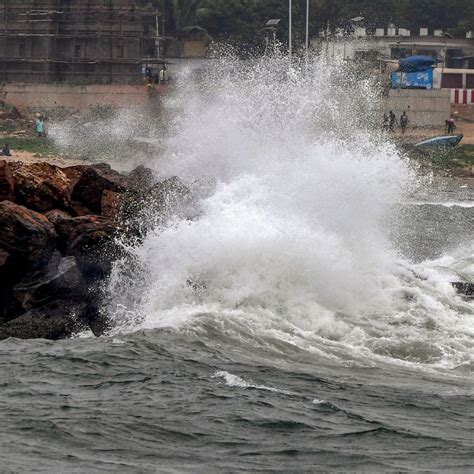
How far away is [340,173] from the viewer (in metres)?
22.2

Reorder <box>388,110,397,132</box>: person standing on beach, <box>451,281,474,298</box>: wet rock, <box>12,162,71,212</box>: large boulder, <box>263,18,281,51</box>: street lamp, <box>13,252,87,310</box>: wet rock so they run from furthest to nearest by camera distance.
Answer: <box>263,18,281,51</box>: street lamp, <box>388,110,397,132</box>: person standing on beach, <box>451,281,474,298</box>: wet rock, <box>12,162,71,212</box>: large boulder, <box>13,252,87,310</box>: wet rock

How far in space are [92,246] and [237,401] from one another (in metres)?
5.76

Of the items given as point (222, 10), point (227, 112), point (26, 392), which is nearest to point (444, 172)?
point (227, 112)

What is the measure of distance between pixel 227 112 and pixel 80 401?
20.8 m

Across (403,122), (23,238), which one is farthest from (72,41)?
(23,238)

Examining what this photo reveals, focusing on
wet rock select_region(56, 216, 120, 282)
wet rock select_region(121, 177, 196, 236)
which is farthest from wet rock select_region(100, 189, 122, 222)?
wet rock select_region(56, 216, 120, 282)

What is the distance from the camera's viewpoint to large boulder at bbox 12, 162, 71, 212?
20047 millimetres

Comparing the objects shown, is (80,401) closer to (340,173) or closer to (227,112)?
(340,173)

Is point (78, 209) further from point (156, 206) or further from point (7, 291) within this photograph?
point (7, 291)

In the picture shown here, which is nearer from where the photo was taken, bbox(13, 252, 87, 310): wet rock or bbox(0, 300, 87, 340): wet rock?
bbox(0, 300, 87, 340): wet rock

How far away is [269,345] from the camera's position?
16.1m

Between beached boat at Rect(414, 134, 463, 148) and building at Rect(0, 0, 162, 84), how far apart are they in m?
→ 15.0

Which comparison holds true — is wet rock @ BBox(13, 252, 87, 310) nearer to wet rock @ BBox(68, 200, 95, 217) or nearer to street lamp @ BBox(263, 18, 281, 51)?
wet rock @ BBox(68, 200, 95, 217)

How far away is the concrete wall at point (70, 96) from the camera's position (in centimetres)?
5972
